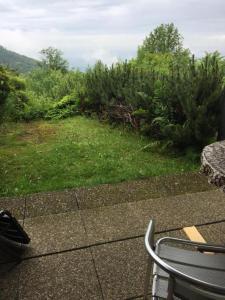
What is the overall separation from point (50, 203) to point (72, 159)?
1880mm

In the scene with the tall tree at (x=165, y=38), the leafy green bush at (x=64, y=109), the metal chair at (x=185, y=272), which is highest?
the tall tree at (x=165, y=38)

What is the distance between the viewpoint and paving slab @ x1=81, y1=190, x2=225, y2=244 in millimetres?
3283

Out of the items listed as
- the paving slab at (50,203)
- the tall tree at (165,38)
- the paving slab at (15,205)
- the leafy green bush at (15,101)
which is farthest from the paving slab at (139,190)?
the tall tree at (165,38)

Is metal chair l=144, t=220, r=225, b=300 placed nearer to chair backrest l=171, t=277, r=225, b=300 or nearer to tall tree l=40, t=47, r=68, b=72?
chair backrest l=171, t=277, r=225, b=300

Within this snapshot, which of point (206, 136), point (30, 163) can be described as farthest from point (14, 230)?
point (206, 136)

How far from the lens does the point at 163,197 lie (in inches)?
159

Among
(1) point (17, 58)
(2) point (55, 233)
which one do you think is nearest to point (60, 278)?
(2) point (55, 233)

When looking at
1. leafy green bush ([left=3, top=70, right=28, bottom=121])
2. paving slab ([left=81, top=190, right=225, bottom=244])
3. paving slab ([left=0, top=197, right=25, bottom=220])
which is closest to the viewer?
paving slab ([left=81, top=190, right=225, bottom=244])

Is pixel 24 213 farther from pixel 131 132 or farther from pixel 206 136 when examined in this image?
pixel 131 132

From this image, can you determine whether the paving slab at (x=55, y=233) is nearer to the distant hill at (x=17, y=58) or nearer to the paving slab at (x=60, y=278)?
the paving slab at (x=60, y=278)

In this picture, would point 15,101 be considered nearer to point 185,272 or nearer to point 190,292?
point 185,272

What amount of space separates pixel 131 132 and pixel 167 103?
173cm

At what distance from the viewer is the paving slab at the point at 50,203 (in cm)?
379

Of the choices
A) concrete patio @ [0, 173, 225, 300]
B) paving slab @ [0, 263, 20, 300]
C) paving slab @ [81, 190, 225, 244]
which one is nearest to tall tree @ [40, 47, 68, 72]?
concrete patio @ [0, 173, 225, 300]
